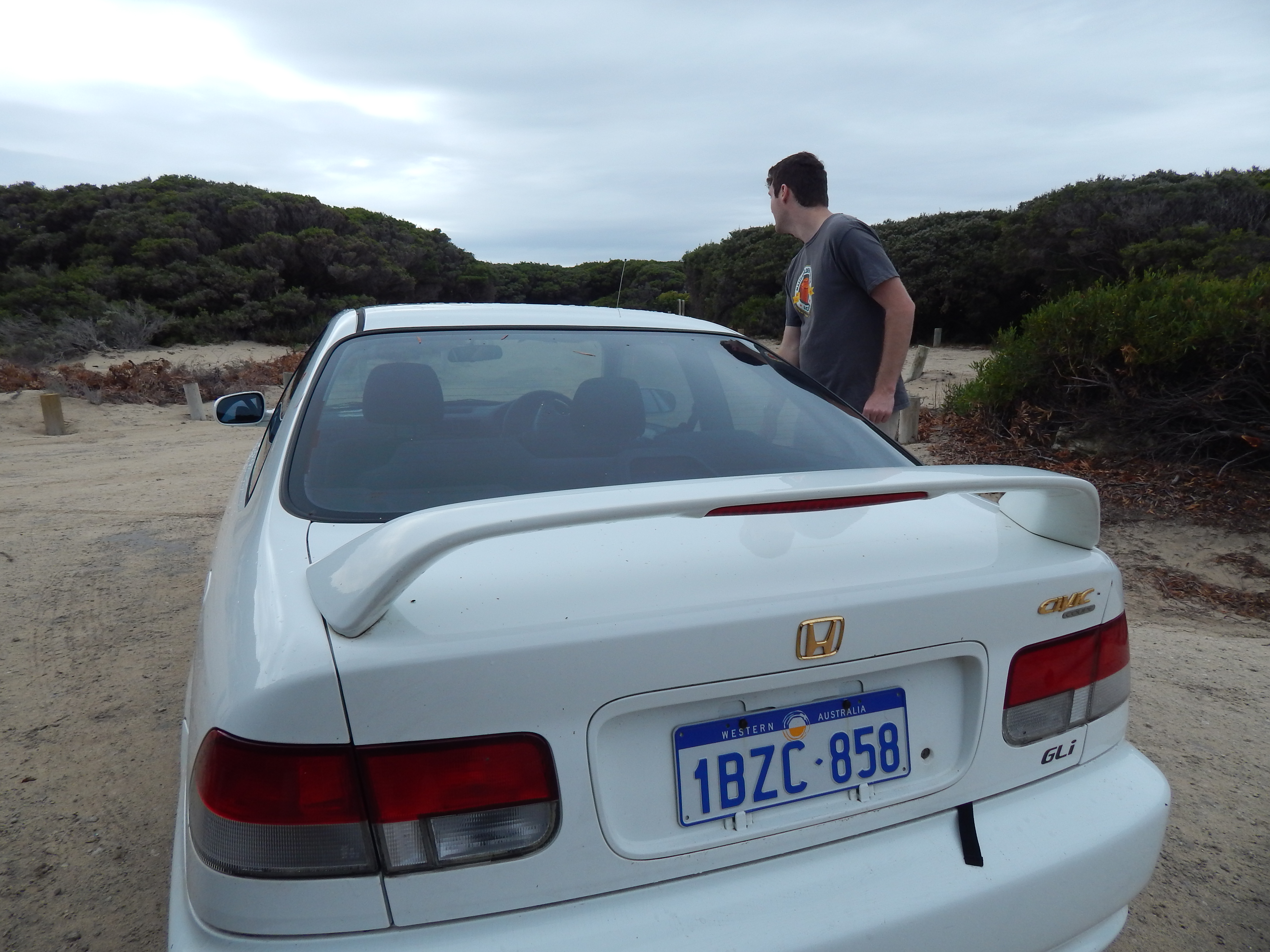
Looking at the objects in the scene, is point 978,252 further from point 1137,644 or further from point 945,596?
point 945,596

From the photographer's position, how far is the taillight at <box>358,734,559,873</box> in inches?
40.2

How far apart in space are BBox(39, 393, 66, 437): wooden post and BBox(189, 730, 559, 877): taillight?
11.8 meters

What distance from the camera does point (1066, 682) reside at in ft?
4.65

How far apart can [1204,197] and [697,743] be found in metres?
16.3

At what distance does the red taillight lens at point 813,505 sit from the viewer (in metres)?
1.22

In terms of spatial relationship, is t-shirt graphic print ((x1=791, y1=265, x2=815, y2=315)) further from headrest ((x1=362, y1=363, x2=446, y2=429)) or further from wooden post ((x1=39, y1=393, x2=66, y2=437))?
wooden post ((x1=39, y1=393, x2=66, y2=437))

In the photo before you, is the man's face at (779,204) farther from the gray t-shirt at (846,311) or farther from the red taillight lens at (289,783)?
the red taillight lens at (289,783)

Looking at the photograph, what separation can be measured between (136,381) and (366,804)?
47.0 feet

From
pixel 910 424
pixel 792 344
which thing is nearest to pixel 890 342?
pixel 792 344

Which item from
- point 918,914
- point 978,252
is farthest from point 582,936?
point 978,252

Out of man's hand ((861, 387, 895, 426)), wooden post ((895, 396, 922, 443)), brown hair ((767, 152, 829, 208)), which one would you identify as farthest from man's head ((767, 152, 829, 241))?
wooden post ((895, 396, 922, 443))

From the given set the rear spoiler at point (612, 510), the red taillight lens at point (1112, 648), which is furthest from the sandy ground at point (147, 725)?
the rear spoiler at point (612, 510)

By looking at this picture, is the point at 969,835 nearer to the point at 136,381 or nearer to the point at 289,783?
the point at 289,783

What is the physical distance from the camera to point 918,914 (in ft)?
3.87
